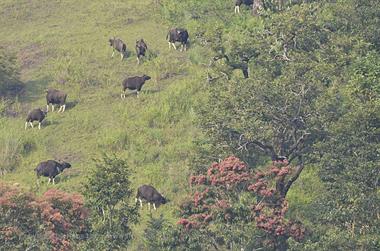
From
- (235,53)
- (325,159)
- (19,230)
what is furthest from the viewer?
(235,53)

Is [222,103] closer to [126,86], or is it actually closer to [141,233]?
[141,233]

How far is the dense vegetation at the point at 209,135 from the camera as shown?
28.1 meters

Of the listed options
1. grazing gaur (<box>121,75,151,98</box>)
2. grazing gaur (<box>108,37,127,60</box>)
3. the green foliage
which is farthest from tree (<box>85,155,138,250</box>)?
grazing gaur (<box>108,37,127,60</box>)

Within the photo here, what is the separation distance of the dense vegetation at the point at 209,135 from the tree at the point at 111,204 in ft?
0.18

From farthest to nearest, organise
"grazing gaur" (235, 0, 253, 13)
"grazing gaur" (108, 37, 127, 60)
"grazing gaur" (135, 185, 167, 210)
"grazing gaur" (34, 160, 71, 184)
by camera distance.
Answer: "grazing gaur" (235, 0, 253, 13) → "grazing gaur" (108, 37, 127, 60) → "grazing gaur" (34, 160, 71, 184) → "grazing gaur" (135, 185, 167, 210)

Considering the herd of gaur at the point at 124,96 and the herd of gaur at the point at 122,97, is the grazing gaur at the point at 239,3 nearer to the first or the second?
the herd of gaur at the point at 124,96

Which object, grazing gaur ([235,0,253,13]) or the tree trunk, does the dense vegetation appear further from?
grazing gaur ([235,0,253,13])

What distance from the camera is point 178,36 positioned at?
4778cm

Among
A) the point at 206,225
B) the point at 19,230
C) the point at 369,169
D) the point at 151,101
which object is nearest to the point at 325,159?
the point at 369,169

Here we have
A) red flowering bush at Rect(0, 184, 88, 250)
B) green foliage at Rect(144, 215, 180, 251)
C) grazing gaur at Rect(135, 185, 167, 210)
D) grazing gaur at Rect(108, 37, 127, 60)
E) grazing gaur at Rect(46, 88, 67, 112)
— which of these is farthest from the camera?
grazing gaur at Rect(108, 37, 127, 60)

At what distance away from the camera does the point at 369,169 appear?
92.7ft

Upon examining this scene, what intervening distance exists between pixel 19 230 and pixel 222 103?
33.2 ft

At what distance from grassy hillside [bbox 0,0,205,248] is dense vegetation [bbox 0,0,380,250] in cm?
10

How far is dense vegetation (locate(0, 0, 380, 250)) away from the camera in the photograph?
28141mm
